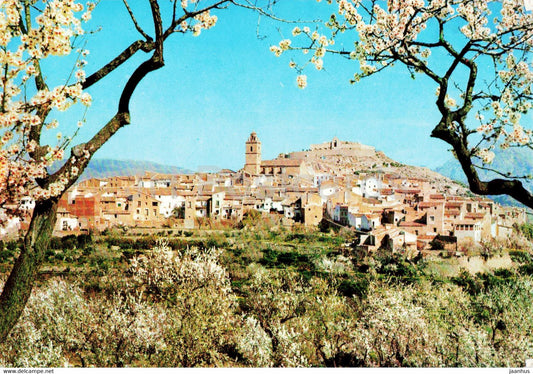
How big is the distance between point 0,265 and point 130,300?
193cm

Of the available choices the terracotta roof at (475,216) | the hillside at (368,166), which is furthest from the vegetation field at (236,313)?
the hillside at (368,166)

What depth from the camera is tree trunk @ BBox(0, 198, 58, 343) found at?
6.26 ft

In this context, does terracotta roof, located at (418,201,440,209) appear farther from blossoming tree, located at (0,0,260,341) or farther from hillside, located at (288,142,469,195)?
blossoming tree, located at (0,0,260,341)

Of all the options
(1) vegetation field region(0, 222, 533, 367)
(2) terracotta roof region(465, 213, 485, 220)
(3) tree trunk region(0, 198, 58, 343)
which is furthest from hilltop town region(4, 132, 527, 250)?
(3) tree trunk region(0, 198, 58, 343)

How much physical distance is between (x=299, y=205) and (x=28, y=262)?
19.6 feet

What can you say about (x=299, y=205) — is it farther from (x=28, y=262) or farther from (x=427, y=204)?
(x=28, y=262)

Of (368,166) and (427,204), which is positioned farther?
(368,166)

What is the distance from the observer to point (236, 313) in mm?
5469

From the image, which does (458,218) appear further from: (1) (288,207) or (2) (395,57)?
(2) (395,57)

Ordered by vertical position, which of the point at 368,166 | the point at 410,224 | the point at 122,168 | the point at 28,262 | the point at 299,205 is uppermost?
the point at 368,166

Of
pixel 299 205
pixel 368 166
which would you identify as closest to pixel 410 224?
pixel 299 205

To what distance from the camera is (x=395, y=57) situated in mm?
2160

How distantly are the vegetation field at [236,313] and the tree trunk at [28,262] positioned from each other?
93 centimetres

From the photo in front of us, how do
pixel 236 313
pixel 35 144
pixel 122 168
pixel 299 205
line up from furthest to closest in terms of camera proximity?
pixel 299 205 → pixel 236 313 → pixel 122 168 → pixel 35 144
